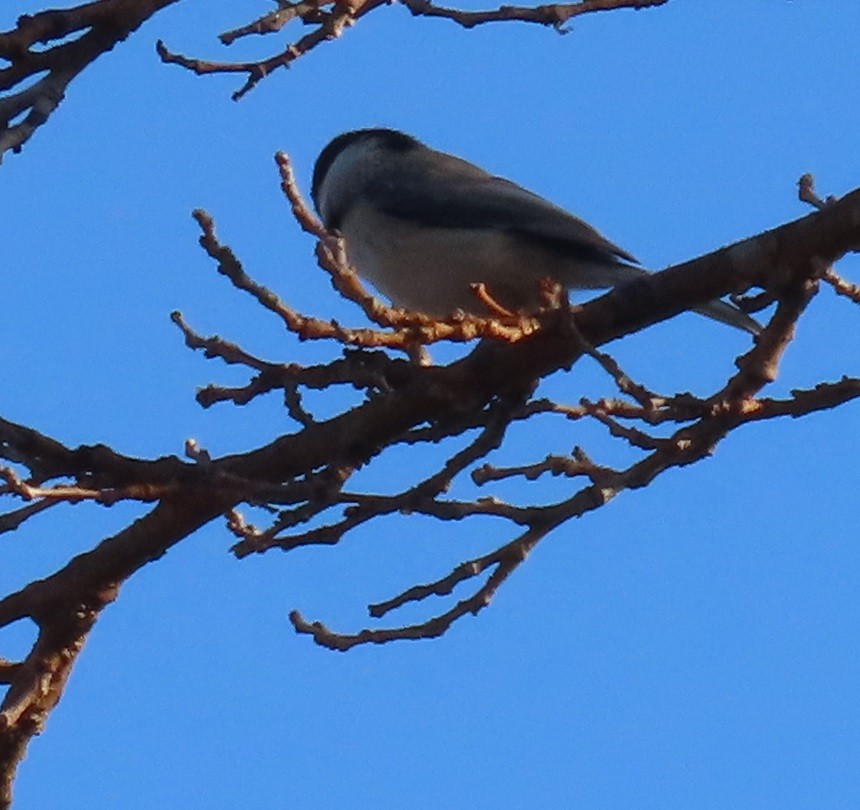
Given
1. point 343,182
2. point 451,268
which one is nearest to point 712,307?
point 451,268

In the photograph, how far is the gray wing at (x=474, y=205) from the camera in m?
4.34

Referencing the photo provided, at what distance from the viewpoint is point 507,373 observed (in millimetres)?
2564

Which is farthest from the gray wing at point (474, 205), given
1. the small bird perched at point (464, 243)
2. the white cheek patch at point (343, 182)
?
the white cheek patch at point (343, 182)

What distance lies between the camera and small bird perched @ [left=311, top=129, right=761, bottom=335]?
433 centimetres

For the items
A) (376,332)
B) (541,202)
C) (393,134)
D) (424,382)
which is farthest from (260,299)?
(393,134)

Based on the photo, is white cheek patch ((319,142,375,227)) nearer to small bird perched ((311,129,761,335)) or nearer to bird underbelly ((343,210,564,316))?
small bird perched ((311,129,761,335))

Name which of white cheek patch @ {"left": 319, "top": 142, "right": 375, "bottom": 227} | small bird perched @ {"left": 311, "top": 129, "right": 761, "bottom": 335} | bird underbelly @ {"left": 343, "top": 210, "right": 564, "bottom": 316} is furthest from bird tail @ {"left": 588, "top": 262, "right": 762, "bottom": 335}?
white cheek patch @ {"left": 319, "top": 142, "right": 375, "bottom": 227}

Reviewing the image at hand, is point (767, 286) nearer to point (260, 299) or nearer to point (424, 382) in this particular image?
point (424, 382)

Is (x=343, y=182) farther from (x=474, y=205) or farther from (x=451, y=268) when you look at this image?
(x=451, y=268)

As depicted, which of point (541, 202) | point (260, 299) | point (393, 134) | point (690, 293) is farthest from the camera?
point (393, 134)

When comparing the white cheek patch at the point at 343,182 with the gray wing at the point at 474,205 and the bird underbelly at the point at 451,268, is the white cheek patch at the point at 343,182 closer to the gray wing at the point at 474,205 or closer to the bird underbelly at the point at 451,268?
the gray wing at the point at 474,205

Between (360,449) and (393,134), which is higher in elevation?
(393,134)

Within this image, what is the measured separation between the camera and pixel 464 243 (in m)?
4.43

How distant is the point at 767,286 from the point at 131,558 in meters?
1.12
